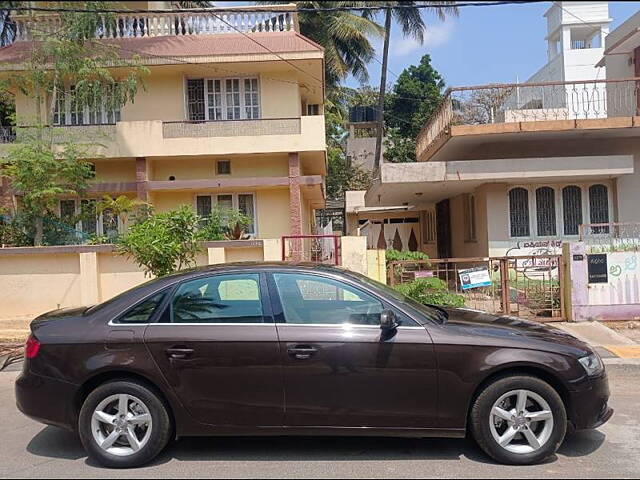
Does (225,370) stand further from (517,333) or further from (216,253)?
(216,253)

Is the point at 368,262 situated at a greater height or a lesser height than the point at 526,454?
greater

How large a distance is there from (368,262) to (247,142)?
19.8 ft

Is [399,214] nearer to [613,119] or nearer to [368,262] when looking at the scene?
[613,119]

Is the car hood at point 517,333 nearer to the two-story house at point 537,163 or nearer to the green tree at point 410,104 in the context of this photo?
the two-story house at point 537,163

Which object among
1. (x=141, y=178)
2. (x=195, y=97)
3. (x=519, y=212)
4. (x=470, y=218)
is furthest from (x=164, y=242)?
(x=470, y=218)

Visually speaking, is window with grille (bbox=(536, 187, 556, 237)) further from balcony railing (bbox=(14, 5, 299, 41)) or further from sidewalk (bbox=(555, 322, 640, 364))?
balcony railing (bbox=(14, 5, 299, 41))

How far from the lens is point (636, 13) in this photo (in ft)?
53.2

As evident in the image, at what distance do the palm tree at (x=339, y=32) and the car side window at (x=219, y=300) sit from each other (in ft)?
70.4

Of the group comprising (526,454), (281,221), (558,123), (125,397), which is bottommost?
(526,454)

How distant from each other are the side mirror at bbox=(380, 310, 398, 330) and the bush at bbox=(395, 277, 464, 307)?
511 centimetres

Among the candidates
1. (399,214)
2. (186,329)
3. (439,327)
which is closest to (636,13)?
(399,214)

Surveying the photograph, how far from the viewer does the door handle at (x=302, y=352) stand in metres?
4.29

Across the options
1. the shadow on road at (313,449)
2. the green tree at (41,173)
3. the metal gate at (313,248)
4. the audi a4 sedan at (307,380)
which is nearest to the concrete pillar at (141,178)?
the green tree at (41,173)

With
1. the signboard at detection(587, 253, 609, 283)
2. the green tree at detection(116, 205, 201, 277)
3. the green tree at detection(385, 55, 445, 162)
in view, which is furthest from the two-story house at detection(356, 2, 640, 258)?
the green tree at detection(385, 55, 445, 162)
